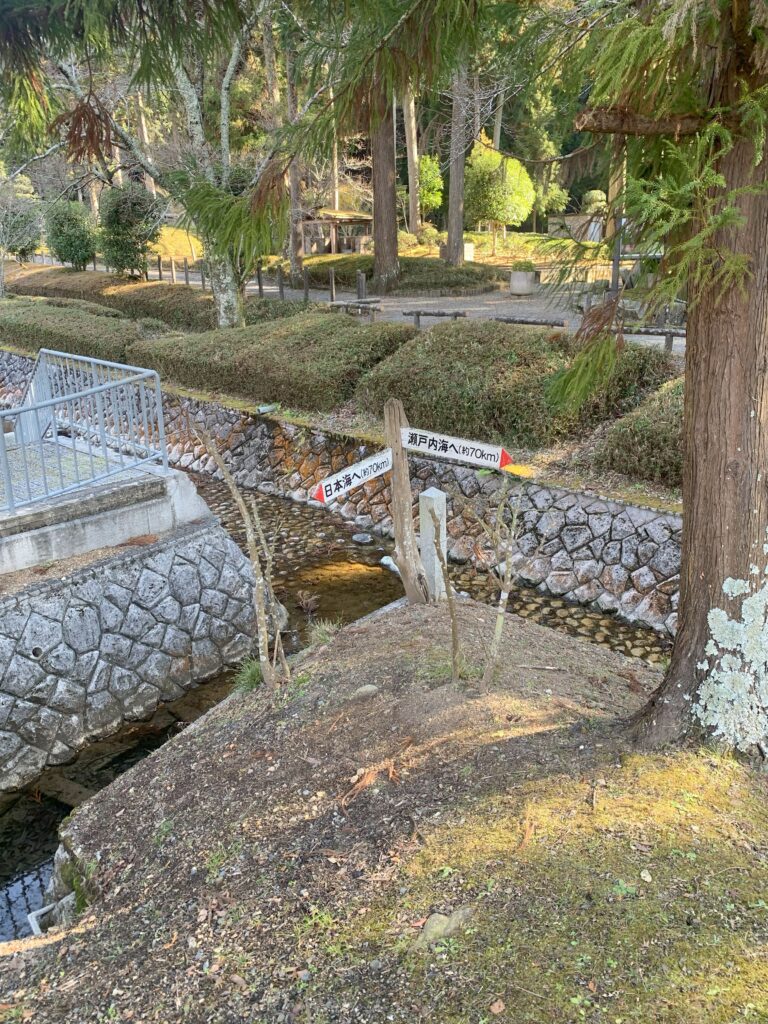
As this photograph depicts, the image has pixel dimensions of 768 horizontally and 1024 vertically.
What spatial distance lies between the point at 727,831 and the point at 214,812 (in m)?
2.32

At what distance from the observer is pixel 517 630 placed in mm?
5973

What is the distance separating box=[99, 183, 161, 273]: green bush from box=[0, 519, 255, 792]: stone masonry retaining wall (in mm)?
17215

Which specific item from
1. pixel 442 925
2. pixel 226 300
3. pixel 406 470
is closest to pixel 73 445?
pixel 406 470

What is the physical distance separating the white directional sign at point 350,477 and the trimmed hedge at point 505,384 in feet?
12.4

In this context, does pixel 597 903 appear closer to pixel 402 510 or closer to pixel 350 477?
pixel 350 477

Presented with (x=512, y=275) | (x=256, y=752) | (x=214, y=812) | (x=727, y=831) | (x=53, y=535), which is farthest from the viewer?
(x=512, y=275)

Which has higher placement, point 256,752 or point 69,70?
point 69,70

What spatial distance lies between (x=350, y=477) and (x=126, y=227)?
68.2 feet

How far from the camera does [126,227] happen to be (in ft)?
76.7

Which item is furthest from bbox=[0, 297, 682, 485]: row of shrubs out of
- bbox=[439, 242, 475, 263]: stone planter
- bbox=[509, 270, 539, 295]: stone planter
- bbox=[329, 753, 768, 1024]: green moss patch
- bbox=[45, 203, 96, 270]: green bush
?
bbox=[439, 242, 475, 263]: stone planter

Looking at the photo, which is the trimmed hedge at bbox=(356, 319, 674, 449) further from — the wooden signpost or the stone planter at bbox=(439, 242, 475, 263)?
the stone planter at bbox=(439, 242, 475, 263)

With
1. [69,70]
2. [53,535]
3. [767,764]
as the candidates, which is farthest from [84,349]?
[767,764]

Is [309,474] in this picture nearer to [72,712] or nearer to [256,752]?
[72,712]

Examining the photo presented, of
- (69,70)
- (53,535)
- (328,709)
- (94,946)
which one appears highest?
(69,70)
